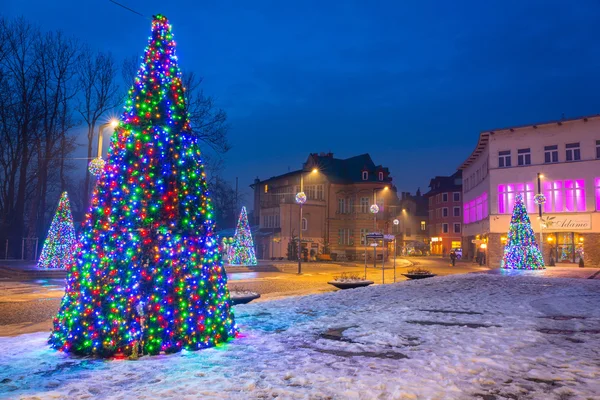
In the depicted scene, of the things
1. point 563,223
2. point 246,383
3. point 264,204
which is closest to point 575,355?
point 246,383

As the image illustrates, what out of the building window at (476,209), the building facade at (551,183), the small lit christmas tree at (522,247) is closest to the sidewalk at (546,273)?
the small lit christmas tree at (522,247)

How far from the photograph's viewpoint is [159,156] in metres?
7.21

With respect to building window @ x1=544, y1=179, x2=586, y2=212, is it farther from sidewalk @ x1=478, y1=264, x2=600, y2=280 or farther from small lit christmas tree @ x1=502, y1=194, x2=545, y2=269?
sidewalk @ x1=478, y1=264, x2=600, y2=280

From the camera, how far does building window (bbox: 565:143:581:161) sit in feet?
132

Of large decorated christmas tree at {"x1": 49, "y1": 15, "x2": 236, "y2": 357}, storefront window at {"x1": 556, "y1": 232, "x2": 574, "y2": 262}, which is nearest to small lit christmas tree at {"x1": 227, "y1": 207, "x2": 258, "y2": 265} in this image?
storefront window at {"x1": 556, "y1": 232, "x2": 574, "y2": 262}

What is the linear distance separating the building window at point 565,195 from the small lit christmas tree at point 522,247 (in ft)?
46.7

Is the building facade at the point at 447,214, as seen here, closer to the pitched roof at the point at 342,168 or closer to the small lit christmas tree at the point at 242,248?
the pitched roof at the point at 342,168

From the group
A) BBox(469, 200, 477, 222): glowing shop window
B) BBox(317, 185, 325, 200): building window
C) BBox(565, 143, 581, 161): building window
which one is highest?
BBox(565, 143, 581, 161): building window

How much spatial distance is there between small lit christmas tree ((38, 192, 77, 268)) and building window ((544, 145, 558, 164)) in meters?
37.5

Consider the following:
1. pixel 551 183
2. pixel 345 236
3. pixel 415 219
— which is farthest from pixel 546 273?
pixel 415 219

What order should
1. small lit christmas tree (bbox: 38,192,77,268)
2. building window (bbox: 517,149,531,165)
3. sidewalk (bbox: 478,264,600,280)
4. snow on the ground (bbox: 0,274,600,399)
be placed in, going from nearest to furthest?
snow on the ground (bbox: 0,274,600,399)
sidewalk (bbox: 478,264,600,280)
small lit christmas tree (bbox: 38,192,77,268)
building window (bbox: 517,149,531,165)

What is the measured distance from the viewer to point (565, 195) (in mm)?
40500

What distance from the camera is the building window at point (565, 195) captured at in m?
39.8

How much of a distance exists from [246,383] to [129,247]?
2.79 meters
